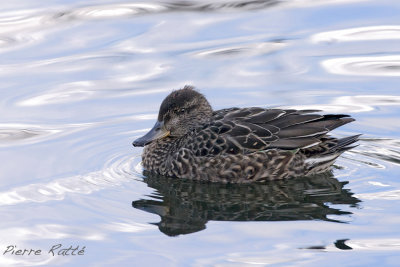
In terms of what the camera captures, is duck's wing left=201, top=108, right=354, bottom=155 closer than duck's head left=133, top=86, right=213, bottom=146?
Yes

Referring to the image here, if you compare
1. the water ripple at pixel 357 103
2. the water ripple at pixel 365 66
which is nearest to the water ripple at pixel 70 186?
the water ripple at pixel 357 103

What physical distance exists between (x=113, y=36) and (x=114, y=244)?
275 inches

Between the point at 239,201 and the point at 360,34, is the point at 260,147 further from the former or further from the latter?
the point at 360,34

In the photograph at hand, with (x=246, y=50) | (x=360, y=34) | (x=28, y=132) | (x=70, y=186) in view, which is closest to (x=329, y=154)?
(x=70, y=186)

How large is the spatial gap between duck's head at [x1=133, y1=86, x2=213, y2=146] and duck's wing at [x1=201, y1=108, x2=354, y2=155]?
53cm

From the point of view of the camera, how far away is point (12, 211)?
376 inches

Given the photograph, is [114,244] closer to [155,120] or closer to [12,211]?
[12,211]

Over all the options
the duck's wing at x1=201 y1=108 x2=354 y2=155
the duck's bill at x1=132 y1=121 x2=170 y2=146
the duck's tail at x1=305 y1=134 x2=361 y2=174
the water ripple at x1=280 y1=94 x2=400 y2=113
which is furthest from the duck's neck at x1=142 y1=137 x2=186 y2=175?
the water ripple at x1=280 y1=94 x2=400 y2=113

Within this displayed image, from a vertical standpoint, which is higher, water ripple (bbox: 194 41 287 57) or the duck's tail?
water ripple (bbox: 194 41 287 57)

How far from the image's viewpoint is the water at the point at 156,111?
28.0ft

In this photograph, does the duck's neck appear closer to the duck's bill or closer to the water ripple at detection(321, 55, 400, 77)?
the duck's bill

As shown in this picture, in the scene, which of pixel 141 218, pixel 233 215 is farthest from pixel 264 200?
pixel 141 218

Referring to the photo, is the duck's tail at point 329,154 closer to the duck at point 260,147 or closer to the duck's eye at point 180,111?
the duck at point 260,147

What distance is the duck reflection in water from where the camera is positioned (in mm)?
9141
